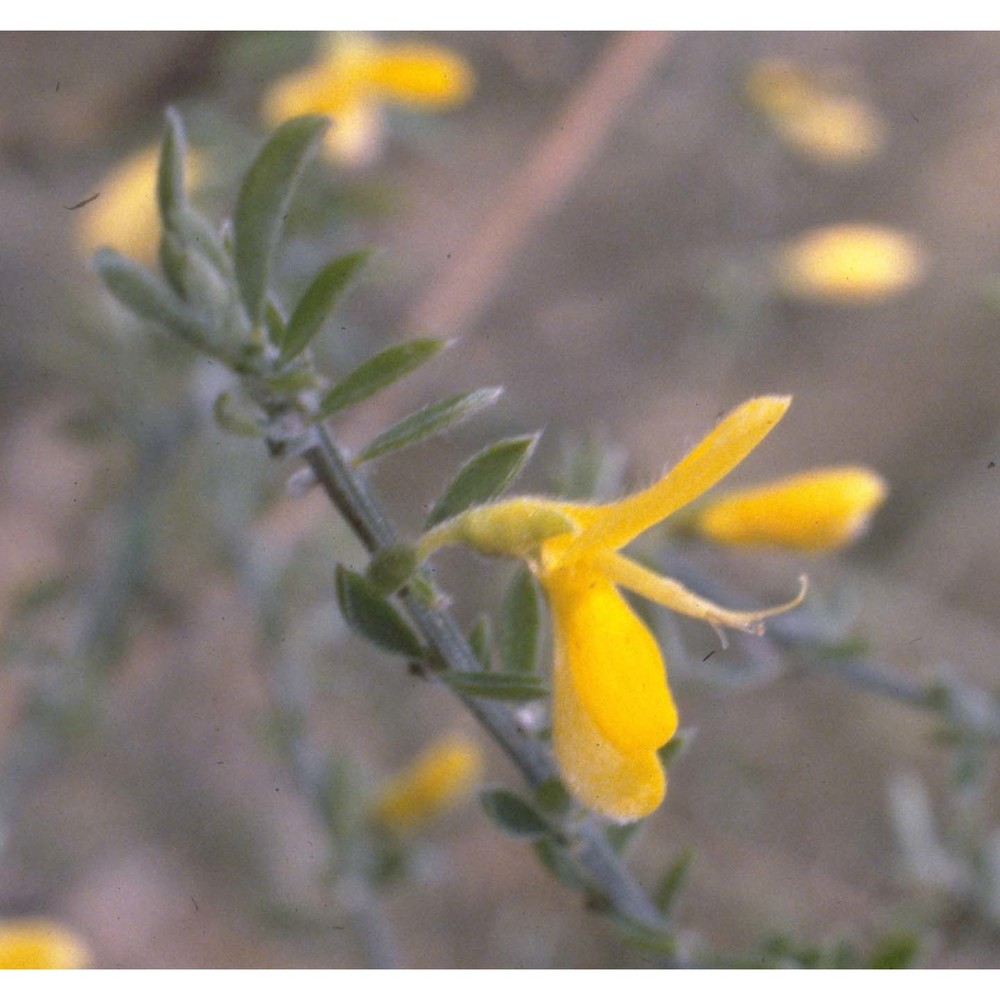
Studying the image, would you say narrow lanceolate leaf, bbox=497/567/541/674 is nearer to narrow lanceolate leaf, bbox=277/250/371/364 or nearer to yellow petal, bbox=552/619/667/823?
yellow petal, bbox=552/619/667/823

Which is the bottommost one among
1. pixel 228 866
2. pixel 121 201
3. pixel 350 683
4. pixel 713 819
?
pixel 713 819

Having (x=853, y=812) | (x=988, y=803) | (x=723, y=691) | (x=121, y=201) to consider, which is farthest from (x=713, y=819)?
(x=121, y=201)

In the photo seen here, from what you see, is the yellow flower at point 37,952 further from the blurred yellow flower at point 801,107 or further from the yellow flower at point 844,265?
the blurred yellow flower at point 801,107

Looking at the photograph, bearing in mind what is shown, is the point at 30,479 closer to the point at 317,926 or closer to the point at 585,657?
the point at 317,926

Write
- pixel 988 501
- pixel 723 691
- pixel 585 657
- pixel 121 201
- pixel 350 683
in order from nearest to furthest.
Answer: pixel 585 657, pixel 723 691, pixel 121 201, pixel 350 683, pixel 988 501

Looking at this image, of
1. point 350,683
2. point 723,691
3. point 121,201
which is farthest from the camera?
point 350,683

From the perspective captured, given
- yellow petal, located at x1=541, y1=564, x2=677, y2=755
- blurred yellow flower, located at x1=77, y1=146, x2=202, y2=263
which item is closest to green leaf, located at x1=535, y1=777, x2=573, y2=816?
yellow petal, located at x1=541, y1=564, x2=677, y2=755

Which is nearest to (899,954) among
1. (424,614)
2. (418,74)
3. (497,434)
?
(424,614)

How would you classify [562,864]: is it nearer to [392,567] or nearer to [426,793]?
[392,567]
